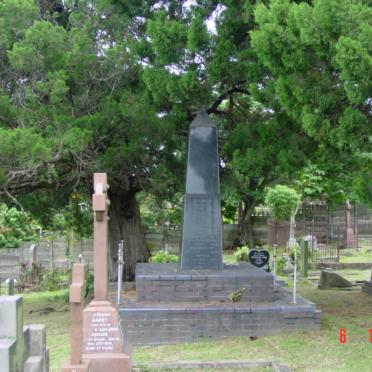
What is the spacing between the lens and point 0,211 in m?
21.4

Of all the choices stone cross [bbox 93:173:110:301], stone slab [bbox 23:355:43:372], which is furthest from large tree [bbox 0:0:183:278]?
stone slab [bbox 23:355:43:372]

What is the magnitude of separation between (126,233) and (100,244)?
5.97m

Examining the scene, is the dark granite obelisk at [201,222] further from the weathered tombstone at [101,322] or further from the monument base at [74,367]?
the monument base at [74,367]

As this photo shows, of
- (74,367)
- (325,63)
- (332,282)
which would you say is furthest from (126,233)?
(74,367)

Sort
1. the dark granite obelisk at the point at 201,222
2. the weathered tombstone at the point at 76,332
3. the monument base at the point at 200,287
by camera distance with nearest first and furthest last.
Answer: the weathered tombstone at the point at 76,332
the monument base at the point at 200,287
the dark granite obelisk at the point at 201,222

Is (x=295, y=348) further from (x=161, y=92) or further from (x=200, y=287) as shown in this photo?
(x=161, y=92)

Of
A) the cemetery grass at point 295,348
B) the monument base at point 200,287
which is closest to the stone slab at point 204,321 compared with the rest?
the cemetery grass at point 295,348

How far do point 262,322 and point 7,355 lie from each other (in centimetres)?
576

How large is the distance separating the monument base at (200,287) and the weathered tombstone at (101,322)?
225 cm

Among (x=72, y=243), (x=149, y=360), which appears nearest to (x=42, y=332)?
(x=149, y=360)

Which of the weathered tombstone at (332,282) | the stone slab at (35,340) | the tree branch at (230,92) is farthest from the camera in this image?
the weathered tombstone at (332,282)

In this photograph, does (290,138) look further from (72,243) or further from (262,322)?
(72,243)

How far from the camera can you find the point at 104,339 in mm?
7035

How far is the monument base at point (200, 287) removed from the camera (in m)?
9.50
